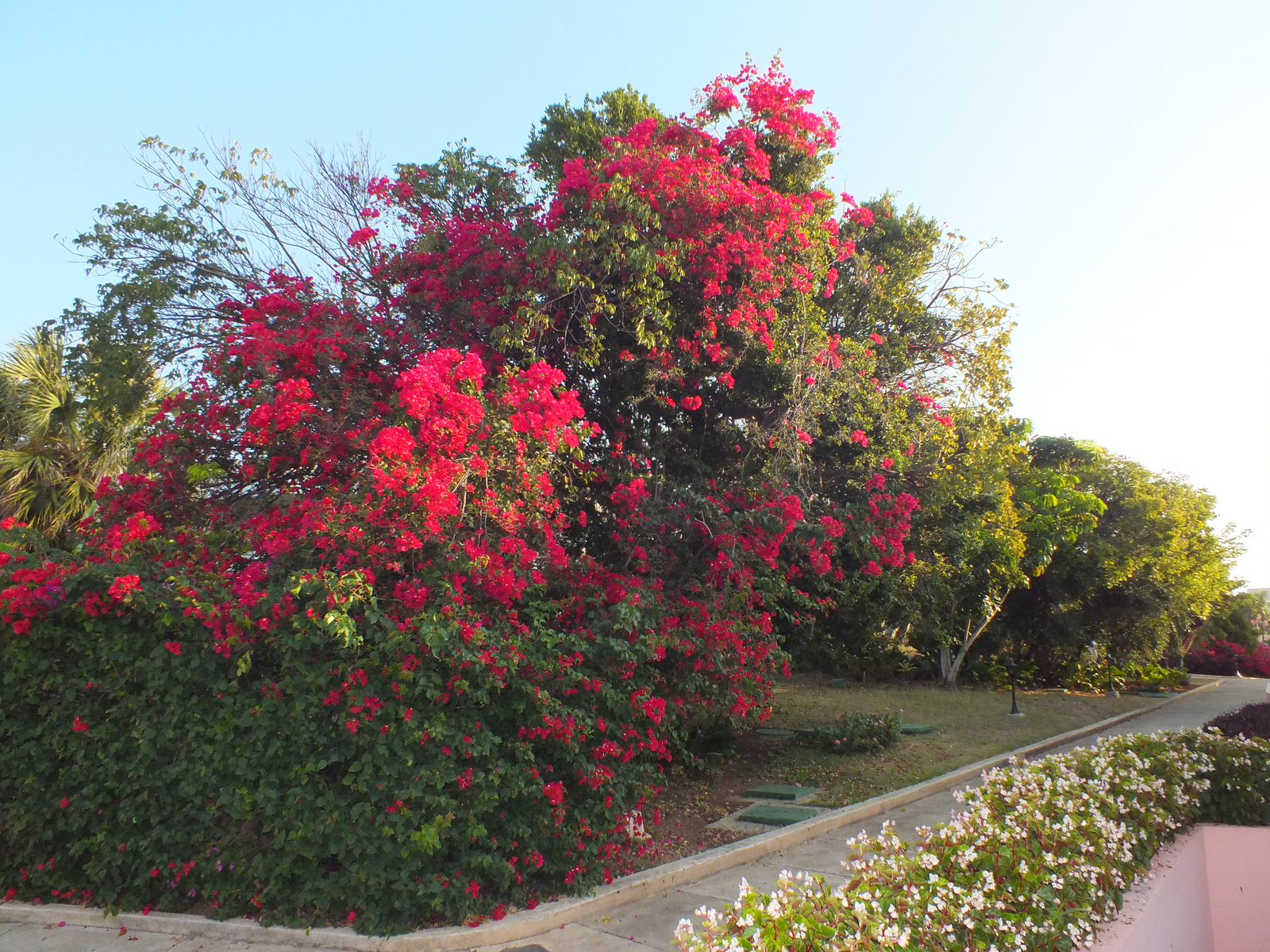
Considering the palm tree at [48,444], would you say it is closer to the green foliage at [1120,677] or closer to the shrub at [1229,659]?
the green foliage at [1120,677]

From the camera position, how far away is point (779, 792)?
8500mm

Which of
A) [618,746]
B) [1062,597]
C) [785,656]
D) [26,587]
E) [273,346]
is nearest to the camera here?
[26,587]

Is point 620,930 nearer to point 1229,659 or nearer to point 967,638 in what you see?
point 967,638

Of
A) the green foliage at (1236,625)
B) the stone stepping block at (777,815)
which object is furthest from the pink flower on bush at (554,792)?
the green foliage at (1236,625)

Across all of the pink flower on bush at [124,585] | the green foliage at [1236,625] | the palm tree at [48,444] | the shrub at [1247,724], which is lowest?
the shrub at [1247,724]

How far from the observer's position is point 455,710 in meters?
5.05

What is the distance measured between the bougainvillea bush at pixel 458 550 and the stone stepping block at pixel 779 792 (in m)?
1.06

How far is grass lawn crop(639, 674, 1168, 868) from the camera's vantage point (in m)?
7.67

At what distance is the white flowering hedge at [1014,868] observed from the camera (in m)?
3.18

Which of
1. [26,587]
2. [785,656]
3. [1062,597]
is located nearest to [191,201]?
[26,587]

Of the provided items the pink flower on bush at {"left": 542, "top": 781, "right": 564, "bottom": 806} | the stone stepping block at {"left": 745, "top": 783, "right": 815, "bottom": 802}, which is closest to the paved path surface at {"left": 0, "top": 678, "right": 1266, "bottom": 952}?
the pink flower on bush at {"left": 542, "top": 781, "right": 564, "bottom": 806}

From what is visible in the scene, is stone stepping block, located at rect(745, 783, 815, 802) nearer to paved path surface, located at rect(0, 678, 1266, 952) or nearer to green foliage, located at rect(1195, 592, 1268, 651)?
paved path surface, located at rect(0, 678, 1266, 952)

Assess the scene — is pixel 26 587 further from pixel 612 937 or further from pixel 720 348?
pixel 720 348

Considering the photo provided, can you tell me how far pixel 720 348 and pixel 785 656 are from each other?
324cm
